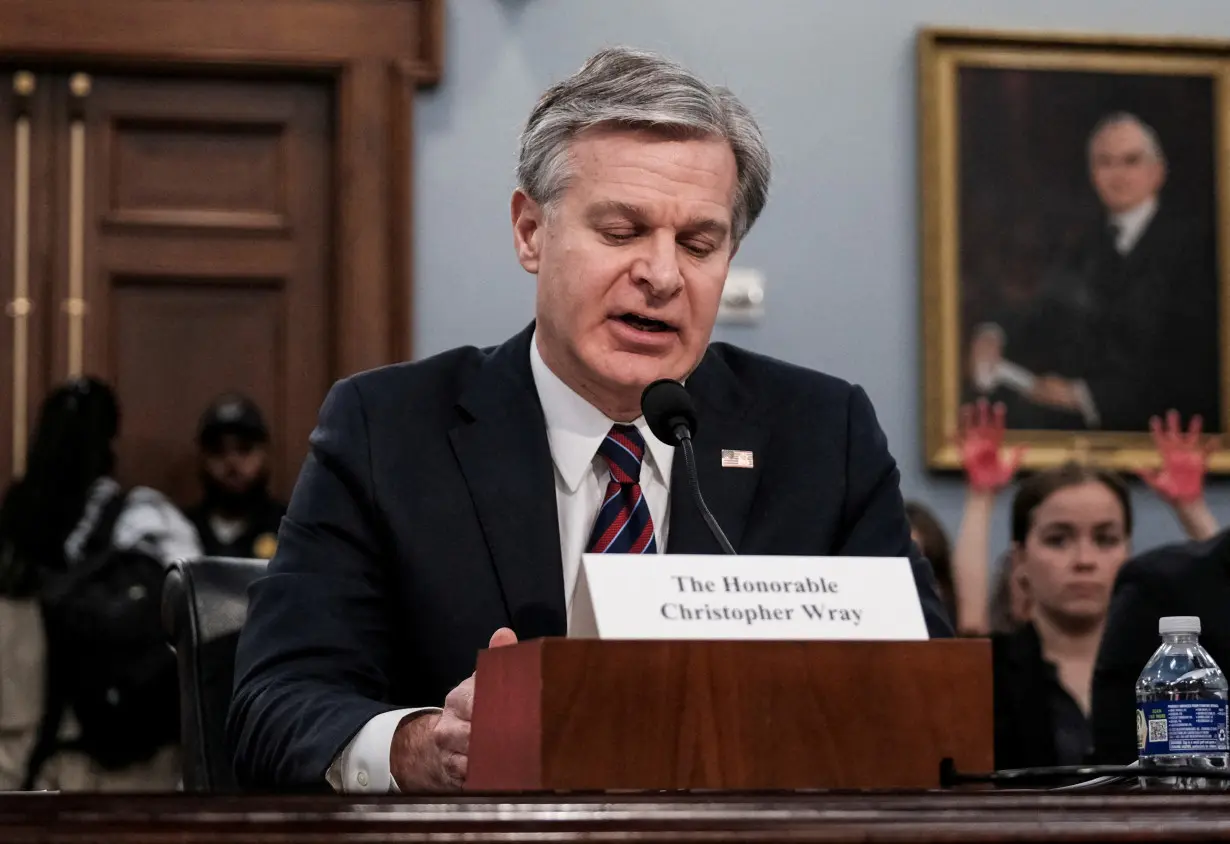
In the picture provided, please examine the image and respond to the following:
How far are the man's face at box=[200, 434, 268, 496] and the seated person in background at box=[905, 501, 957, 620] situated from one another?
1.88 metres

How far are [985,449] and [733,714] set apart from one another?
454cm

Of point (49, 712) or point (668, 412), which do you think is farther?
point (49, 712)

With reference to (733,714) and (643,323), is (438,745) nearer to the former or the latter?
(733,714)

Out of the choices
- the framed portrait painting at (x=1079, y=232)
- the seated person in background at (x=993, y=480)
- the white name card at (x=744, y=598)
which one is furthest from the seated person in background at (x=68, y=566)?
the white name card at (x=744, y=598)

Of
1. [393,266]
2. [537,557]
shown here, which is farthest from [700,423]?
[393,266]

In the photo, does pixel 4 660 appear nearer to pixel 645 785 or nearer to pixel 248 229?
pixel 248 229

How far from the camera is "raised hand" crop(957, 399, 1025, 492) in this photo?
581cm

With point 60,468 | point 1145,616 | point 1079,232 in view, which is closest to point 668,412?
point 1145,616

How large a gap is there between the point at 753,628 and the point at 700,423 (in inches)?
34.8

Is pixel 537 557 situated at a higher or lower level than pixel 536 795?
higher

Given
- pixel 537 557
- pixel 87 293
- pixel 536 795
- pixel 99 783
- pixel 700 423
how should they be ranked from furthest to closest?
pixel 87 293
pixel 99 783
pixel 700 423
pixel 537 557
pixel 536 795

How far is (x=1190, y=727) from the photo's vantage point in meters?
1.82

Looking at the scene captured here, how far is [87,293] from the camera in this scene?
5.67 meters

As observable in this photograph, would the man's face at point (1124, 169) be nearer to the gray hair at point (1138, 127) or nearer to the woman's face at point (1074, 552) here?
the gray hair at point (1138, 127)
